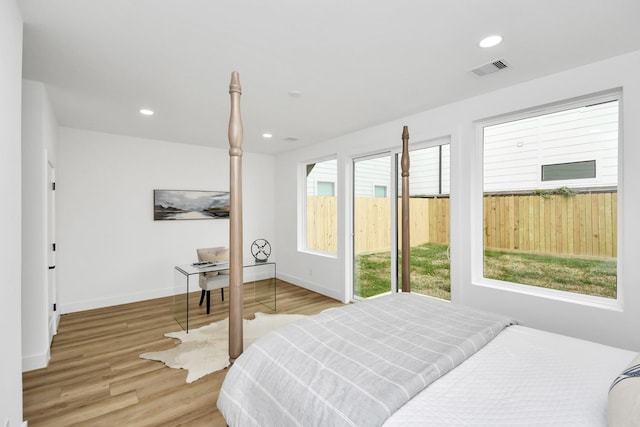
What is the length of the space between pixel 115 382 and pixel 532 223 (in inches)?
154

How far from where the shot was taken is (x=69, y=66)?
241cm

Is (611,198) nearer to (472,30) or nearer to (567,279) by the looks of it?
(567,279)

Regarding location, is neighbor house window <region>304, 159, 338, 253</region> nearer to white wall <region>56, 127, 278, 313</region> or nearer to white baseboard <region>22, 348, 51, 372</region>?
white wall <region>56, 127, 278, 313</region>

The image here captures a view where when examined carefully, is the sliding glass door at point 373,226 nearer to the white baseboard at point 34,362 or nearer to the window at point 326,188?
the window at point 326,188

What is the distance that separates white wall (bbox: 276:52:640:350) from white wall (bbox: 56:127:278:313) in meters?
1.90

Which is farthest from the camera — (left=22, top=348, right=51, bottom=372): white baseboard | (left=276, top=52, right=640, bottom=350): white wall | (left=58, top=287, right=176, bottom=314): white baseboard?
(left=58, top=287, right=176, bottom=314): white baseboard

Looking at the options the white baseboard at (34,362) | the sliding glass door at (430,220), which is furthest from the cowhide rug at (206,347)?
the sliding glass door at (430,220)

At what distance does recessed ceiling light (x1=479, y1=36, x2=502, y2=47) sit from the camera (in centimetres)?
205

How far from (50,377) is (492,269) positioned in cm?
410

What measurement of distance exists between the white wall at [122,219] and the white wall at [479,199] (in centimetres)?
190

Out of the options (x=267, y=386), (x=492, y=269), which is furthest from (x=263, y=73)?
(x=492, y=269)

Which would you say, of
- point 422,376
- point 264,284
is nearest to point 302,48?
point 422,376
